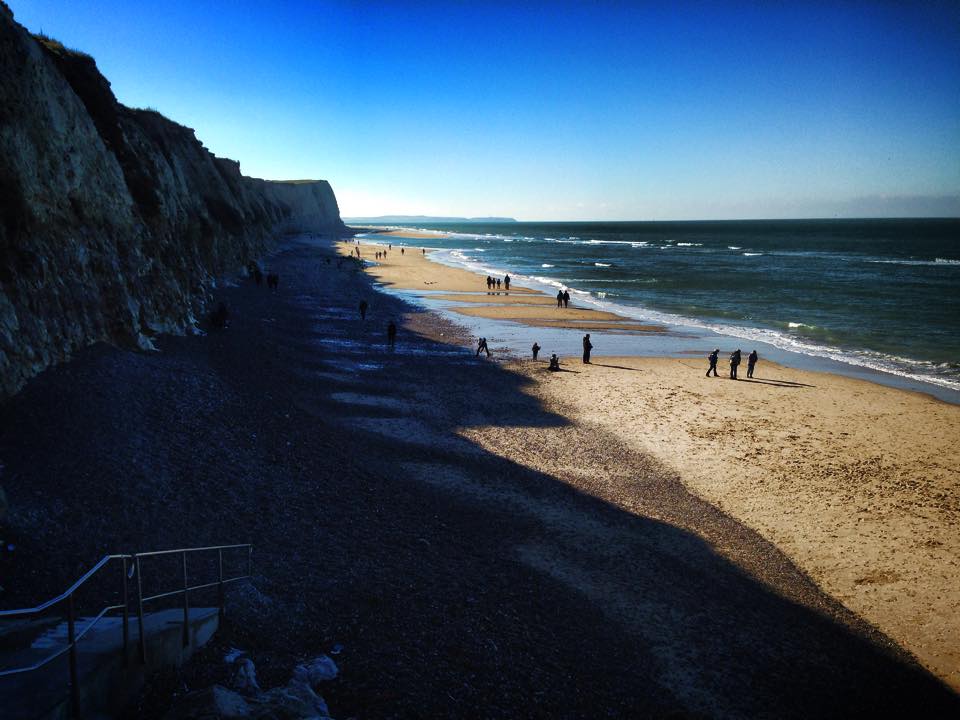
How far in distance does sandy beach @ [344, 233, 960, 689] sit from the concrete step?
943 centimetres

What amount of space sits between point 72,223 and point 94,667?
13.4 metres

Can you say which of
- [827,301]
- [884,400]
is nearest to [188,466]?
[884,400]

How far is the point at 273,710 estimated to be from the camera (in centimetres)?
470

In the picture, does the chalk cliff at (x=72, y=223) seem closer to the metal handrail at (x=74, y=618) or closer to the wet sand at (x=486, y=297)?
the metal handrail at (x=74, y=618)

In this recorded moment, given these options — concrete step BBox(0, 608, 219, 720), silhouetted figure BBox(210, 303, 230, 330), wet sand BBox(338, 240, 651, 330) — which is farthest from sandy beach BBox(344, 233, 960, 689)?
wet sand BBox(338, 240, 651, 330)

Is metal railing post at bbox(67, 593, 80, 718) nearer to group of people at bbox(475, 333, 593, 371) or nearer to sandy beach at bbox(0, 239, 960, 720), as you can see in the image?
sandy beach at bbox(0, 239, 960, 720)

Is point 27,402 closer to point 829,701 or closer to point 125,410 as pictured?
point 125,410

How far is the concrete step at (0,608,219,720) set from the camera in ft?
12.9

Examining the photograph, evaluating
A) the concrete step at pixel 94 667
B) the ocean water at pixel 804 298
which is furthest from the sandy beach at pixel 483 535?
the ocean water at pixel 804 298

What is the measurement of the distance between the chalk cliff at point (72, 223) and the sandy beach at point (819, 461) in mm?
10495

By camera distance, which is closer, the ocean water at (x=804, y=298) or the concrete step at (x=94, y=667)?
the concrete step at (x=94, y=667)

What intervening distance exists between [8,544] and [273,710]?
4.65 meters

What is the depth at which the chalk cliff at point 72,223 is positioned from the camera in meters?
11.5

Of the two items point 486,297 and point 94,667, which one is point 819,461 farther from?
point 486,297
